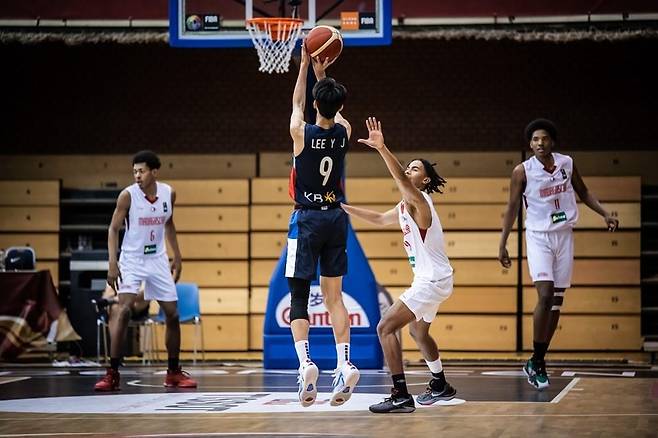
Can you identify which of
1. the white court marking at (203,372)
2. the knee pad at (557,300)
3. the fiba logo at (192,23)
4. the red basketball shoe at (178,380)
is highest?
the fiba logo at (192,23)

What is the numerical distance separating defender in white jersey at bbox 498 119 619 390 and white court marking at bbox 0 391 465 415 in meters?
1.63

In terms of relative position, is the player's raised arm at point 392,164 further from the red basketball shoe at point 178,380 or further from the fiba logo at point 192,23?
the fiba logo at point 192,23

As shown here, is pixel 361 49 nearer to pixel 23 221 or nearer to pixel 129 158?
pixel 129 158

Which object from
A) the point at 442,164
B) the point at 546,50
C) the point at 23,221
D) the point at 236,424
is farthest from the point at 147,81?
the point at 236,424

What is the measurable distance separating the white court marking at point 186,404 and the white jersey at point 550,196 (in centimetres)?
202

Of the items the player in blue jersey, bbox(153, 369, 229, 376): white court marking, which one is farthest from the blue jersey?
bbox(153, 369, 229, 376): white court marking

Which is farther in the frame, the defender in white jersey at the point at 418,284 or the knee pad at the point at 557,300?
the knee pad at the point at 557,300

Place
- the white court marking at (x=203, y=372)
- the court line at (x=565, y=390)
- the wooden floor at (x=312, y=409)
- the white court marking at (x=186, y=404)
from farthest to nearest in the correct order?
the white court marking at (x=203, y=372)
the court line at (x=565, y=390)
the white court marking at (x=186, y=404)
the wooden floor at (x=312, y=409)

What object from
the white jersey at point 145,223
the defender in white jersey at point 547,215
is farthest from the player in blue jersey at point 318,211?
the white jersey at point 145,223

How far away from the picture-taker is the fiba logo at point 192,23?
11.4m

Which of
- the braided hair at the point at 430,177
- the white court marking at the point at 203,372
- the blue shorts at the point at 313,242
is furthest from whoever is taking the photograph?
the white court marking at the point at 203,372

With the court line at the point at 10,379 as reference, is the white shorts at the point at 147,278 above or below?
above

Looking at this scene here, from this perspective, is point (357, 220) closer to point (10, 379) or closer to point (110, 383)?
point (10, 379)

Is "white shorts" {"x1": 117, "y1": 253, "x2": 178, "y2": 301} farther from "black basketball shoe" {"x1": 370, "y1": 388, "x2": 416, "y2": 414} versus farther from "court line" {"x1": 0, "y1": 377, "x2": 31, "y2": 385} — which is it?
"black basketball shoe" {"x1": 370, "y1": 388, "x2": 416, "y2": 414}
